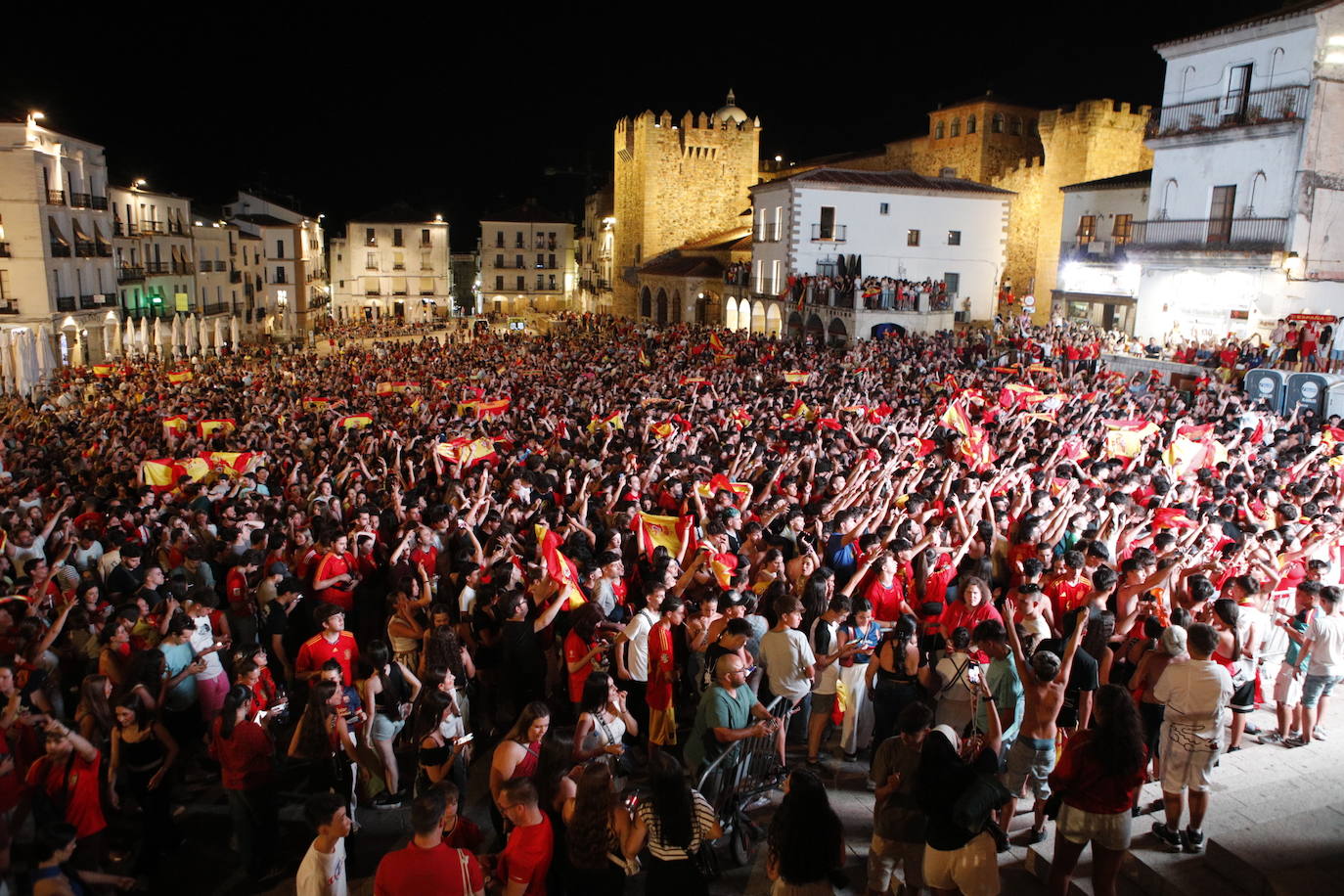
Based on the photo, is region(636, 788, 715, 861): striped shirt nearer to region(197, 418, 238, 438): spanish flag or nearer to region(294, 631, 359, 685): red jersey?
region(294, 631, 359, 685): red jersey

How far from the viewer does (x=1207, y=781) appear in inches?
211

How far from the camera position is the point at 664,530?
8.95 metres

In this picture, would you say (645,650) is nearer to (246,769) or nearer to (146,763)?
(246,769)

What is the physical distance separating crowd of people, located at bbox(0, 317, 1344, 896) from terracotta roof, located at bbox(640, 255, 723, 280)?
1274 inches

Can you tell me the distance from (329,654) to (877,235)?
3459 cm

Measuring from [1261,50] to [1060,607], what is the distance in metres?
24.1

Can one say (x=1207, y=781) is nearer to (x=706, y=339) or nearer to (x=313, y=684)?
(x=313, y=684)

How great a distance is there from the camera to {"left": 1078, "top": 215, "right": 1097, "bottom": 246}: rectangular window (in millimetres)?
Result: 32594

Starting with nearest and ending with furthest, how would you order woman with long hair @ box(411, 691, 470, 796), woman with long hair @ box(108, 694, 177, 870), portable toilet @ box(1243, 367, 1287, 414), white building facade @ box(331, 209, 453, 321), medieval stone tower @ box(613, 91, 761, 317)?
woman with long hair @ box(411, 691, 470, 796) < woman with long hair @ box(108, 694, 177, 870) < portable toilet @ box(1243, 367, 1287, 414) < medieval stone tower @ box(613, 91, 761, 317) < white building facade @ box(331, 209, 453, 321)

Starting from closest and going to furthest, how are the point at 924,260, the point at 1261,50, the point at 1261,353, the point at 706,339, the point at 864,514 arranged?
1. the point at 864,514
2. the point at 1261,353
3. the point at 1261,50
4. the point at 706,339
5. the point at 924,260

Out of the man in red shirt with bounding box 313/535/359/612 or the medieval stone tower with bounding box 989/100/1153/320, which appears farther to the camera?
the medieval stone tower with bounding box 989/100/1153/320

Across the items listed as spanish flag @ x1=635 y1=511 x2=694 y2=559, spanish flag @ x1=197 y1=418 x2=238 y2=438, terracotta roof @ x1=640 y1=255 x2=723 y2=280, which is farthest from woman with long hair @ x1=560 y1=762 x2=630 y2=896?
terracotta roof @ x1=640 y1=255 x2=723 y2=280

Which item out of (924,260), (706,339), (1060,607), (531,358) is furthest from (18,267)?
(1060,607)

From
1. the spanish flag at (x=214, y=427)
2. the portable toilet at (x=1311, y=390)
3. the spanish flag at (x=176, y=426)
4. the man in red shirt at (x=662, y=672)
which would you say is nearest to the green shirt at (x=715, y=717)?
the man in red shirt at (x=662, y=672)
